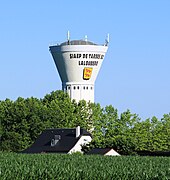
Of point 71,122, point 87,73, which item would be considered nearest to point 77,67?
point 87,73

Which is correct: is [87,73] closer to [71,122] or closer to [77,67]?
[77,67]

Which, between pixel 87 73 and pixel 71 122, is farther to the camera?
pixel 87 73

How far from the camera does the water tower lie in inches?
5285

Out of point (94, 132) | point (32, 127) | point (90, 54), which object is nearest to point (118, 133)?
point (94, 132)

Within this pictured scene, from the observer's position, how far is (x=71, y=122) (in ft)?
408

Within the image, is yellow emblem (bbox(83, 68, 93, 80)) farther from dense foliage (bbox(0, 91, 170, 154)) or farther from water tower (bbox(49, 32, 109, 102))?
dense foliage (bbox(0, 91, 170, 154))

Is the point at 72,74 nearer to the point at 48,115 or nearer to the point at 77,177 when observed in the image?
the point at 48,115

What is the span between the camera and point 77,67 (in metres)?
134

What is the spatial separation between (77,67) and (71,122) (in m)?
13.0

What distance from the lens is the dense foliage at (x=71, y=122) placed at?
117 metres

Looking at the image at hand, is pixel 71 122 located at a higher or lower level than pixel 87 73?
lower

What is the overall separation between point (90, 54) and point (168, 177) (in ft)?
310

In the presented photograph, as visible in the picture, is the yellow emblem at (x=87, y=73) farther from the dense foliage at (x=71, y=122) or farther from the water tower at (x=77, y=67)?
the dense foliage at (x=71, y=122)

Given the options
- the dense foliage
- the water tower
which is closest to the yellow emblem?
the water tower
